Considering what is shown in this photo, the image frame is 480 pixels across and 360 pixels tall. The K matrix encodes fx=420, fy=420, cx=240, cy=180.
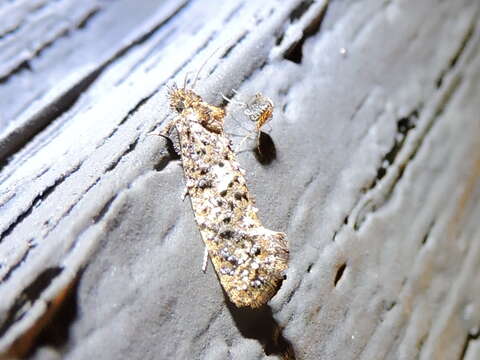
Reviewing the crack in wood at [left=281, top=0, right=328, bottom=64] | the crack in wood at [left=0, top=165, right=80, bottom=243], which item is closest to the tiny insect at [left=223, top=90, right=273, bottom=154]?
the crack in wood at [left=281, top=0, right=328, bottom=64]

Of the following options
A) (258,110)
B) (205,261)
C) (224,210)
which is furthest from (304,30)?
(205,261)

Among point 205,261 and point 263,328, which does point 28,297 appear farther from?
point 263,328

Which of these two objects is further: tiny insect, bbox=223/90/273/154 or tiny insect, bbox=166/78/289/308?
tiny insect, bbox=223/90/273/154

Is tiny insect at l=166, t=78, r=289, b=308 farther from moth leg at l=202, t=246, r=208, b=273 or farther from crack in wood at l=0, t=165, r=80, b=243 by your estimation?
crack in wood at l=0, t=165, r=80, b=243

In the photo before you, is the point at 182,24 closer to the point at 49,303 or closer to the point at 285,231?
the point at 285,231

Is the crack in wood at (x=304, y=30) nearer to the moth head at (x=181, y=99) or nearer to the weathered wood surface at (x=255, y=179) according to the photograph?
the weathered wood surface at (x=255, y=179)

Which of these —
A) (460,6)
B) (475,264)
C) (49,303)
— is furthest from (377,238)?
(460,6)
